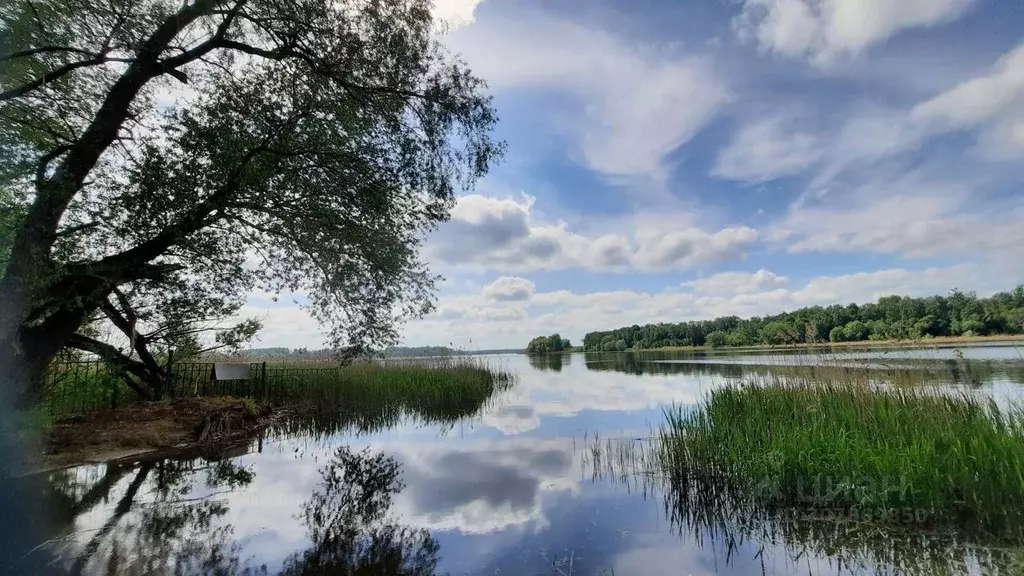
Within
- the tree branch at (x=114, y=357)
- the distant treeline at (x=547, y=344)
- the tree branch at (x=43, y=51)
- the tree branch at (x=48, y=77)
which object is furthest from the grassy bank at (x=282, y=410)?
the distant treeline at (x=547, y=344)

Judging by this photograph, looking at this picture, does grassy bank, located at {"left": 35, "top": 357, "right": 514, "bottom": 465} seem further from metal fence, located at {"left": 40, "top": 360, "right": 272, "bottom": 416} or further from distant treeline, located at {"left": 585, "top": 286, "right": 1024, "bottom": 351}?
distant treeline, located at {"left": 585, "top": 286, "right": 1024, "bottom": 351}

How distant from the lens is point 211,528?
517 cm

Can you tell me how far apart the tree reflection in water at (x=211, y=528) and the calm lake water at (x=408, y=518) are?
0.07ft

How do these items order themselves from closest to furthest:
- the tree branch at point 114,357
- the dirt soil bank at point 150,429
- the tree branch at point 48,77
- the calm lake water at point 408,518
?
the calm lake water at point 408,518
the tree branch at point 48,77
the dirt soil bank at point 150,429
the tree branch at point 114,357

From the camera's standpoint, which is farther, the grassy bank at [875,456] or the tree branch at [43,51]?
the tree branch at [43,51]

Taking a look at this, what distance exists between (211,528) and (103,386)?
31.7 feet

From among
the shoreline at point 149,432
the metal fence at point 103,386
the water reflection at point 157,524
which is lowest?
the water reflection at point 157,524

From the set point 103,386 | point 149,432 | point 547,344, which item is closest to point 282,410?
point 103,386

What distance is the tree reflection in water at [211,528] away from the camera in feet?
13.6

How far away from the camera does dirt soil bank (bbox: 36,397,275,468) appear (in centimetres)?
866

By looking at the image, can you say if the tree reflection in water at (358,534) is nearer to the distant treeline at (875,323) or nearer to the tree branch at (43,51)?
the tree branch at (43,51)

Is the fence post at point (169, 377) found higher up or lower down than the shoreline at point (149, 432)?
higher up

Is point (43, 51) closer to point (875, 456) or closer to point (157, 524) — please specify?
point (157, 524)

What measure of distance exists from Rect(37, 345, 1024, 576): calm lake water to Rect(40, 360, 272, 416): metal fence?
401cm
